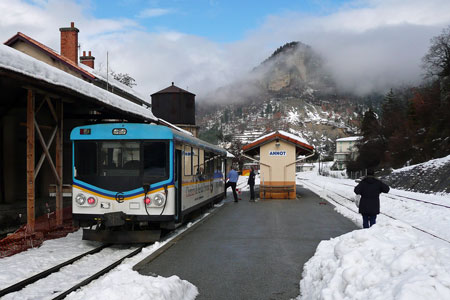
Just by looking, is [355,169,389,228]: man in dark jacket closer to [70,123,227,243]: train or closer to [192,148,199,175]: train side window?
[70,123,227,243]: train

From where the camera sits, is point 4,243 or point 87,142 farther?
point 87,142

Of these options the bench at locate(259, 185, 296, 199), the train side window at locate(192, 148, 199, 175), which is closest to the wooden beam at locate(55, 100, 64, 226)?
the train side window at locate(192, 148, 199, 175)

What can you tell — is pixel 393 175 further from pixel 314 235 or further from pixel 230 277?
pixel 230 277

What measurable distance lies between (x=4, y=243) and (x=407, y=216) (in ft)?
42.8

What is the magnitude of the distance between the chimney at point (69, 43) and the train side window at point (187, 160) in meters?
17.8

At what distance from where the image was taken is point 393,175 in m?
36.4

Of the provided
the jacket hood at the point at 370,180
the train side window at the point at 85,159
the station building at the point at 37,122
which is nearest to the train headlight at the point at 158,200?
the train side window at the point at 85,159

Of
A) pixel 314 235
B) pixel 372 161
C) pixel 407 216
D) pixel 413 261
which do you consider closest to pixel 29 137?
pixel 314 235

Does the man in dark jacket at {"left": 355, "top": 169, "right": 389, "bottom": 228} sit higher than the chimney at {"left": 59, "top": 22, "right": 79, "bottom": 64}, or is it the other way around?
the chimney at {"left": 59, "top": 22, "right": 79, "bottom": 64}

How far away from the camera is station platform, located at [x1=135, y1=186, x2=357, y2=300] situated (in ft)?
22.5

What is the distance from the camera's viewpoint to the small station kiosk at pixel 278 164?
76.7ft

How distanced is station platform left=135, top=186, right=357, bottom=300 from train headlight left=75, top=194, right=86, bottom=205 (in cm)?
239

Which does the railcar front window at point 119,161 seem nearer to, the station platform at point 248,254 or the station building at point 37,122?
the station building at point 37,122

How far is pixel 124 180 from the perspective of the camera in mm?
10391
